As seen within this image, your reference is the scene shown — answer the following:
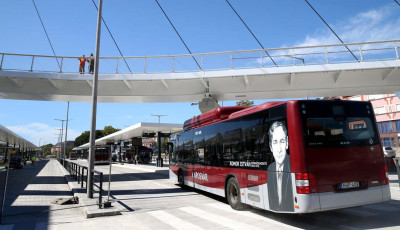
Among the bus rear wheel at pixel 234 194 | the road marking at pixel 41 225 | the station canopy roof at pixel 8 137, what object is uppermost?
the station canopy roof at pixel 8 137

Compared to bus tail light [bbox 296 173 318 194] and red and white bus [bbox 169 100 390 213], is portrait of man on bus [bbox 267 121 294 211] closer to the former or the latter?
red and white bus [bbox 169 100 390 213]

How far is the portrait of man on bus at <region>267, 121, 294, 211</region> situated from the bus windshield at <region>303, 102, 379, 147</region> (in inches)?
21.6

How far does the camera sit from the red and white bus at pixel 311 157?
5.73 metres

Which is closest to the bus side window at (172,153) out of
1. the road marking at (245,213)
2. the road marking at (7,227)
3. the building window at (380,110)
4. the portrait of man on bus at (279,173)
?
the road marking at (245,213)

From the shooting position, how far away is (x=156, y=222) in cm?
691

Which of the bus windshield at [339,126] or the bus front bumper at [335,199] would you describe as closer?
the bus front bumper at [335,199]

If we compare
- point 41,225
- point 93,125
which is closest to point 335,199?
point 41,225

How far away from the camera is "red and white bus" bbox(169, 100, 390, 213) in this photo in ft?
18.8

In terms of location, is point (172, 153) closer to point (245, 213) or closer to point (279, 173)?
point (245, 213)

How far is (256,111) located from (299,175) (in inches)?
85.7

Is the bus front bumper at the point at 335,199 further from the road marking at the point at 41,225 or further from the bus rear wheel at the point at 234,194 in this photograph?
the road marking at the point at 41,225

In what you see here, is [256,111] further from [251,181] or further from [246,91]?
[246,91]

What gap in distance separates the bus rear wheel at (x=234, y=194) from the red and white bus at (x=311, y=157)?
0.57 ft

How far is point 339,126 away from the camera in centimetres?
618
